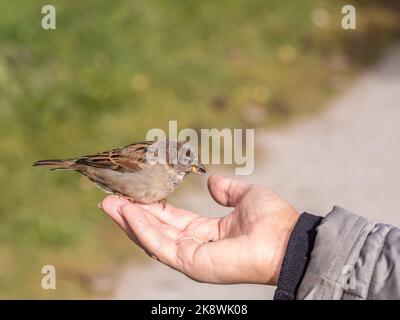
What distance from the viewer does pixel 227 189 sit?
14.5 ft

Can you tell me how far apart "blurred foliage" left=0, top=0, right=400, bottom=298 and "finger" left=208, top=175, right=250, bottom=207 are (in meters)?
2.41

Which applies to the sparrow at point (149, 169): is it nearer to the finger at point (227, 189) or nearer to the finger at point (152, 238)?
the finger at point (227, 189)

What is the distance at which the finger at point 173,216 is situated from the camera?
4578 millimetres

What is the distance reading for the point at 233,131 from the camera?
9133 millimetres

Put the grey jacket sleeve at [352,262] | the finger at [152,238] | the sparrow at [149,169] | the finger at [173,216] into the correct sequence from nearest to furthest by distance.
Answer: the grey jacket sleeve at [352,262], the finger at [152,238], the finger at [173,216], the sparrow at [149,169]

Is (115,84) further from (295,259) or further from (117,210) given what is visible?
(295,259)

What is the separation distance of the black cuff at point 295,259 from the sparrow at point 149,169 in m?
1.23

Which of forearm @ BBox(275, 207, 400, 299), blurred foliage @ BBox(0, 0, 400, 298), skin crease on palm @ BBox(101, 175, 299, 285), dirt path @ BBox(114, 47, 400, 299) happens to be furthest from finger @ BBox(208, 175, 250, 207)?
blurred foliage @ BBox(0, 0, 400, 298)

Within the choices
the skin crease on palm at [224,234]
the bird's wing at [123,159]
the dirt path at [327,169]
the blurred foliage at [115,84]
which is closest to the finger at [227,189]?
the skin crease on palm at [224,234]

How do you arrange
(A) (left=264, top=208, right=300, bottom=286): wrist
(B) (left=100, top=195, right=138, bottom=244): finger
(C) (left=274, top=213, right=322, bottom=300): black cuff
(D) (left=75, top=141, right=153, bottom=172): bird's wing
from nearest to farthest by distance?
1. (C) (left=274, top=213, right=322, bottom=300): black cuff
2. (A) (left=264, top=208, right=300, bottom=286): wrist
3. (B) (left=100, top=195, right=138, bottom=244): finger
4. (D) (left=75, top=141, right=153, bottom=172): bird's wing

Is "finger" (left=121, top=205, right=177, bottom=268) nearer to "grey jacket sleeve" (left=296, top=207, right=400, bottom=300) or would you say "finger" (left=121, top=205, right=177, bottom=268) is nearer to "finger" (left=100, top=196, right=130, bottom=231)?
"finger" (left=100, top=196, right=130, bottom=231)

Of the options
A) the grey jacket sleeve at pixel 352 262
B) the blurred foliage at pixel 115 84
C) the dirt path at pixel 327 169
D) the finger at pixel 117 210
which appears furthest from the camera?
the blurred foliage at pixel 115 84

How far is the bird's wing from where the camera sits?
4.86 metres

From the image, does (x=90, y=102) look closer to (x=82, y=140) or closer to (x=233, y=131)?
(x=82, y=140)
